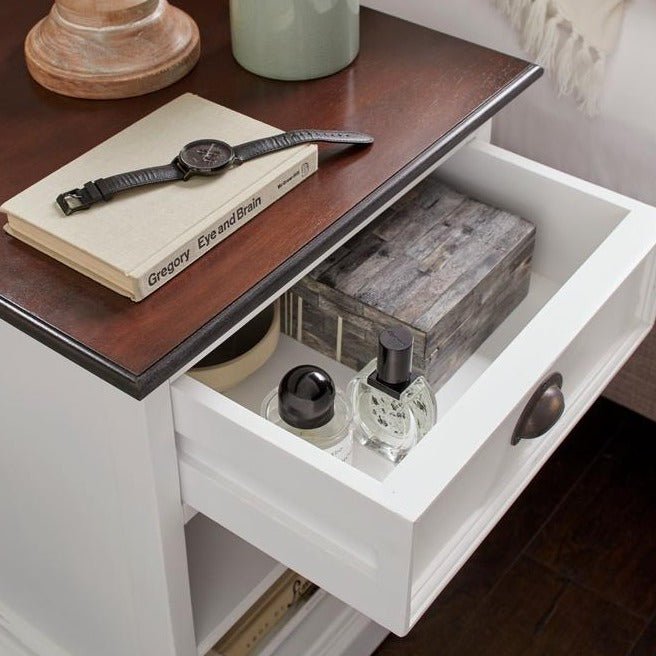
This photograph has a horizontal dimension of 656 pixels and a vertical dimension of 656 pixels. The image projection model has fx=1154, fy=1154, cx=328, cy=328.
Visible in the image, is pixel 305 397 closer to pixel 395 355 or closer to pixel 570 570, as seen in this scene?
pixel 395 355

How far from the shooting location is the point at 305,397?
2.45 feet

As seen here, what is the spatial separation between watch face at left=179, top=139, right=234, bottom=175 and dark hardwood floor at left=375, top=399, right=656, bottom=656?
58cm

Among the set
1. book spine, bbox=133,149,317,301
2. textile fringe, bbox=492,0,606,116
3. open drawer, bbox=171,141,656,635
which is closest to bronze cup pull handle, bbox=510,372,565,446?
open drawer, bbox=171,141,656,635

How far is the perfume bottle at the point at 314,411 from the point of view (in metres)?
0.75

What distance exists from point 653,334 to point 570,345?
37 cm

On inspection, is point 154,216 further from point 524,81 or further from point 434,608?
point 434,608

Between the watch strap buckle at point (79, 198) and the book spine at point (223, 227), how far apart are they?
3.0 inches

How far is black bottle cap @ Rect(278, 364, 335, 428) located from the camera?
0.75 metres

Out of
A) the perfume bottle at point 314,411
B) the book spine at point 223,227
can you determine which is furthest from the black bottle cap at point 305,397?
the book spine at point 223,227

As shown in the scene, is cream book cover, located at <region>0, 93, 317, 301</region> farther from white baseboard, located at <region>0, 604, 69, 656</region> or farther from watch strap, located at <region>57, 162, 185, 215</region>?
white baseboard, located at <region>0, 604, 69, 656</region>

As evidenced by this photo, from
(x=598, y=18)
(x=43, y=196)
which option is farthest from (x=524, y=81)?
(x=43, y=196)

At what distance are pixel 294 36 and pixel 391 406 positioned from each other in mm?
314

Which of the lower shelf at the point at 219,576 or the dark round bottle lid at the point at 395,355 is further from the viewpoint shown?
the lower shelf at the point at 219,576

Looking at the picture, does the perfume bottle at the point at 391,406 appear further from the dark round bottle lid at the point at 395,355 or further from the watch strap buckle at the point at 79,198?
the watch strap buckle at the point at 79,198
